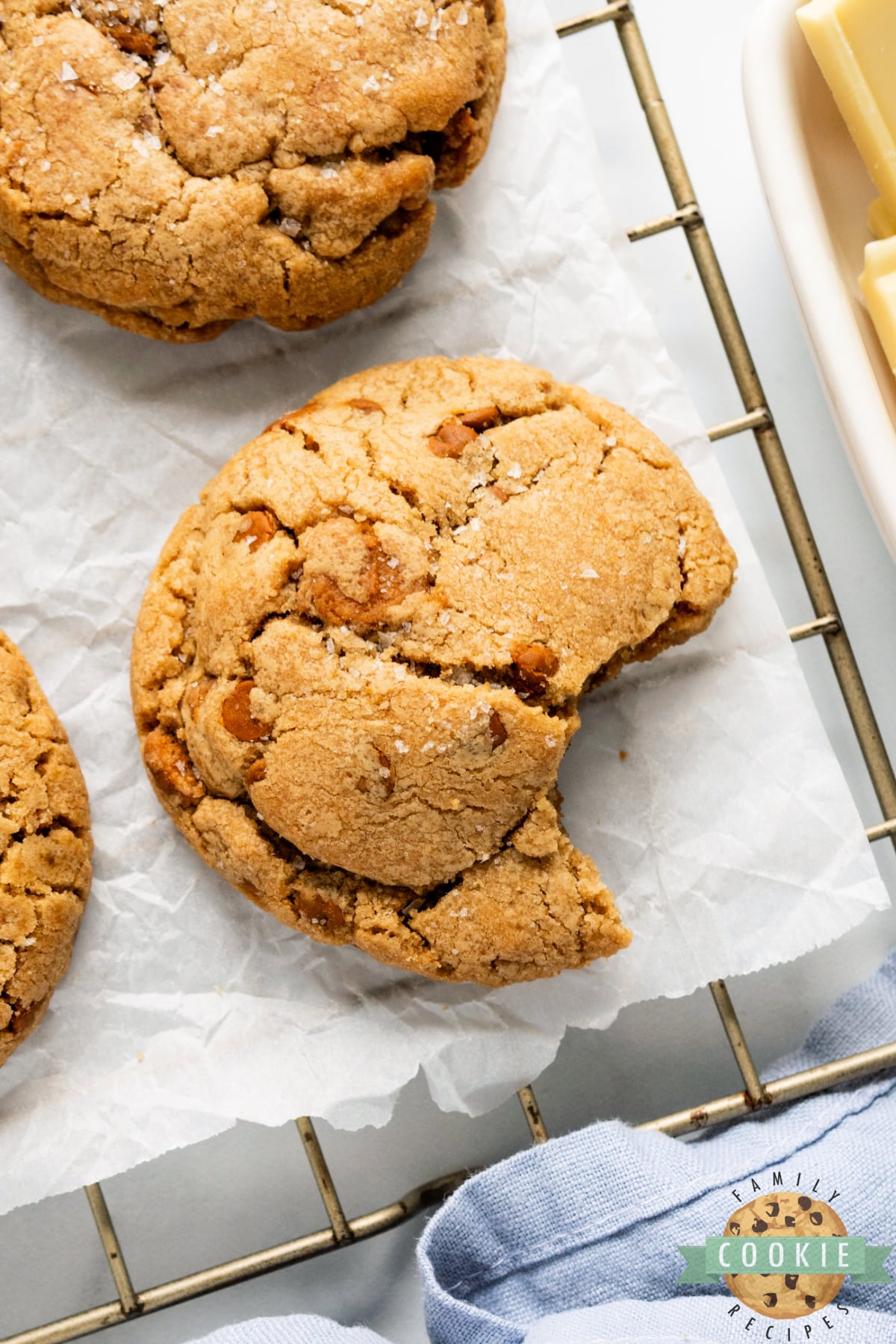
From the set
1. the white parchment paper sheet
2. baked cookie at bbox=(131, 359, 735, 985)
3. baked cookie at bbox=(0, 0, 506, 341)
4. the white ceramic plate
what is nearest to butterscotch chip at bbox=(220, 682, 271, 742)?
baked cookie at bbox=(131, 359, 735, 985)

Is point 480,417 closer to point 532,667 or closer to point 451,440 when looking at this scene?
point 451,440

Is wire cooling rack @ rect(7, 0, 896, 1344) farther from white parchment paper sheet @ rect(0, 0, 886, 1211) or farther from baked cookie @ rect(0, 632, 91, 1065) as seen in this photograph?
baked cookie @ rect(0, 632, 91, 1065)

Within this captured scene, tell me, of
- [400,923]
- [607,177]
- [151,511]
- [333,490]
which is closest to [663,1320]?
[400,923]

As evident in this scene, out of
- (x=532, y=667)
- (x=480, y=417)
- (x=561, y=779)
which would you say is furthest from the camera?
(x=561, y=779)

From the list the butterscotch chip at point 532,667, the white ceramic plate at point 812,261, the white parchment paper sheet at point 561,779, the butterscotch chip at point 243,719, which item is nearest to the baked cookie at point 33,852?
the white parchment paper sheet at point 561,779

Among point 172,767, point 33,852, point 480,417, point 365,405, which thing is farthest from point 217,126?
point 33,852

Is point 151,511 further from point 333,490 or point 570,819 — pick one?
point 570,819

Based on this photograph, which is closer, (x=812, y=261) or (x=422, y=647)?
(x=422, y=647)
